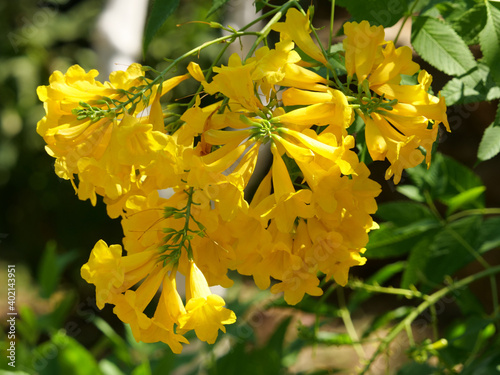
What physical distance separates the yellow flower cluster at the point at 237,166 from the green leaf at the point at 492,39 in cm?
14

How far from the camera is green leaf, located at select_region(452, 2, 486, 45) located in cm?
95

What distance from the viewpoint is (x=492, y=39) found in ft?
2.92

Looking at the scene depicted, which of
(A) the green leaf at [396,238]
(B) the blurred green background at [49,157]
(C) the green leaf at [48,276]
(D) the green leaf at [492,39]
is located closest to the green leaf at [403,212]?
(A) the green leaf at [396,238]

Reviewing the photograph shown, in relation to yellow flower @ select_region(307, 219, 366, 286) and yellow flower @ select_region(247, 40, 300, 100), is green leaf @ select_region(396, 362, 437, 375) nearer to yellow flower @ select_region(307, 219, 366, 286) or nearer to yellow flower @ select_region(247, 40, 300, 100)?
yellow flower @ select_region(307, 219, 366, 286)

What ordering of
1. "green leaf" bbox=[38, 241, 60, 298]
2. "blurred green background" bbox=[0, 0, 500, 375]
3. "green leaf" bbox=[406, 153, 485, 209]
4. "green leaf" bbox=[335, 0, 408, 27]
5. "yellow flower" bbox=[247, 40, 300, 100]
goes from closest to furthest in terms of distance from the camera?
"yellow flower" bbox=[247, 40, 300, 100], "green leaf" bbox=[335, 0, 408, 27], "green leaf" bbox=[406, 153, 485, 209], "green leaf" bbox=[38, 241, 60, 298], "blurred green background" bbox=[0, 0, 500, 375]

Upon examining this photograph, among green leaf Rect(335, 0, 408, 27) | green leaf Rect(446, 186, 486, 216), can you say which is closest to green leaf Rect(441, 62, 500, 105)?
green leaf Rect(335, 0, 408, 27)

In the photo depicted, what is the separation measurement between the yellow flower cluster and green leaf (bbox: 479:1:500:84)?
138 mm

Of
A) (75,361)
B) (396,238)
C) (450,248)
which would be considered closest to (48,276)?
(75,361)

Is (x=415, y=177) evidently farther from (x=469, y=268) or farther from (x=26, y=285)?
(x=26, y=285)

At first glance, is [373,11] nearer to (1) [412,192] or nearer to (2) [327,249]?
(2) [327,249]

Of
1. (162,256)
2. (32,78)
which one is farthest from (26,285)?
(162,256)

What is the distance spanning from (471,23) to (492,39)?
0.36 ft

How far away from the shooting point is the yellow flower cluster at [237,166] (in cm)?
69

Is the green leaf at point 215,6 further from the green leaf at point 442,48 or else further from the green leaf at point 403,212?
the green leaf at point 403,212
